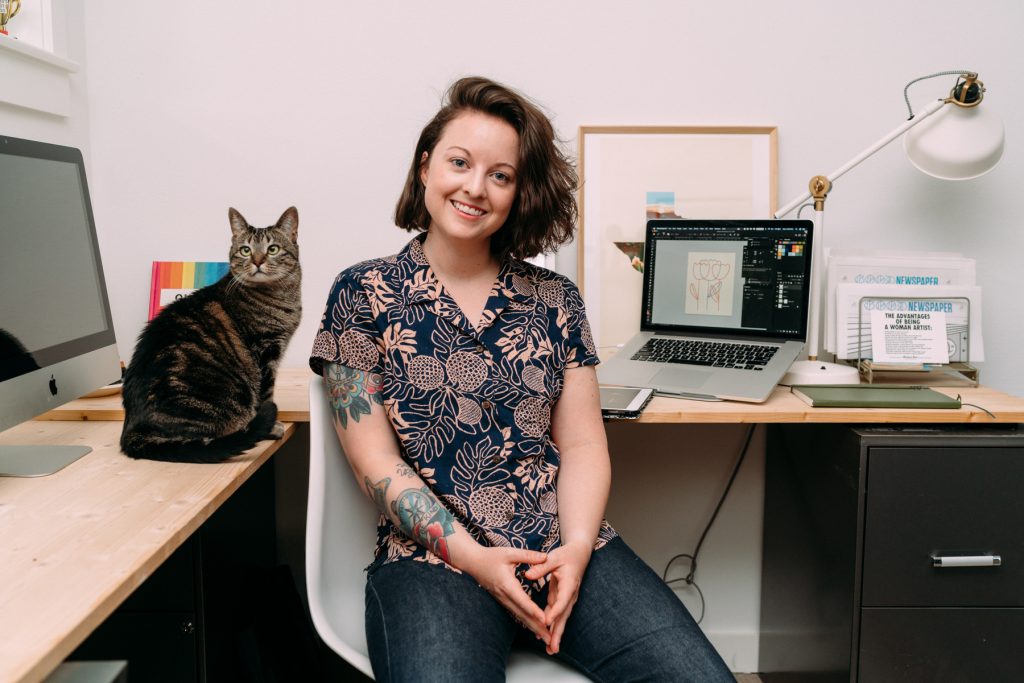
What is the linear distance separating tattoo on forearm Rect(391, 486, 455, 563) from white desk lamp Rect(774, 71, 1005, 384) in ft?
3.15

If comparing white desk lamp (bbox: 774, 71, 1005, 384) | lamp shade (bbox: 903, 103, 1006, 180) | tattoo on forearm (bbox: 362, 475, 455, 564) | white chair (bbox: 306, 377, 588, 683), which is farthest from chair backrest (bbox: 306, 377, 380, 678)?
lamp shade (bbox: 903, 103, 1006, 180)

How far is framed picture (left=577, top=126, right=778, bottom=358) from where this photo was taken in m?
1.97

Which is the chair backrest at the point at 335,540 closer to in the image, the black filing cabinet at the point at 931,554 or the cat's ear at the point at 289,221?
the cat's ear at the point at 289,221

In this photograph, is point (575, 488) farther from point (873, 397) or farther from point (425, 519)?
Answer: point (873, 397)

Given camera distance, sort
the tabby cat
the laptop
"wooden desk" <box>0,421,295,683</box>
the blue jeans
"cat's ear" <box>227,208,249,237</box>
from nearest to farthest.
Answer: "wooden desk" <box>0,421,295,683</box>
the blue jeans
the tabby cat
"cat's ear" <box>227,208,249,237</box>
the laptop

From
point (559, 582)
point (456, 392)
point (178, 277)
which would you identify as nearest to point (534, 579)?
point (559, 582)

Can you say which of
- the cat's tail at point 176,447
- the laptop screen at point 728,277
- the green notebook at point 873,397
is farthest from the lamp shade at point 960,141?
the cat's tail at point 176,447

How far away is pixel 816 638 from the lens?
5.57ft

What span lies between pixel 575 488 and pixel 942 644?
81 cm

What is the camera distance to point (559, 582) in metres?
1.13

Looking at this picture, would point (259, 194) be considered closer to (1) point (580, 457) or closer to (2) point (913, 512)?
Result: (1) point (580, 457)

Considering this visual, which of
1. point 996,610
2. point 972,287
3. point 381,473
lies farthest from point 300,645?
point 972,287

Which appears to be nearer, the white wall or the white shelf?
the white shelf

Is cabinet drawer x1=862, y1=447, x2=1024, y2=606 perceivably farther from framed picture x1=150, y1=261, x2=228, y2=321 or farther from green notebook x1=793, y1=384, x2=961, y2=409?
framed picture x1=150, y1=261, x2=228, y2=321
